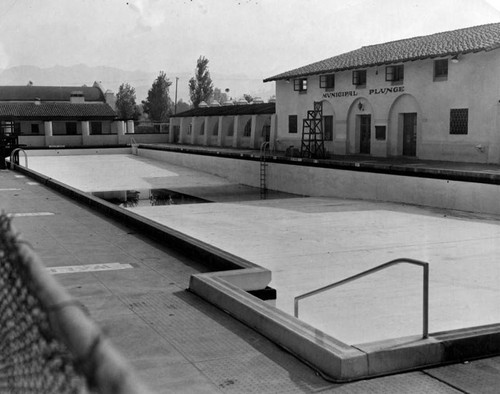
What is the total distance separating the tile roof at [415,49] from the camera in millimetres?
33250

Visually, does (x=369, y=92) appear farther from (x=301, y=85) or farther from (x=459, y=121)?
(x=301, y=85)

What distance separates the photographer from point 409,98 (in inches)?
1454

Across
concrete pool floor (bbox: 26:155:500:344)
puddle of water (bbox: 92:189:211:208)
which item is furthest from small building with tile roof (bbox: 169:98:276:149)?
concrete pool floor (bbox: 26:155:500:344)

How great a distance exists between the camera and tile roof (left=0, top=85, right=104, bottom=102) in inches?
3536

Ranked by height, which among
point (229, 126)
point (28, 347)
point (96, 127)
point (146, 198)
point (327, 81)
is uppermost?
point (327, 81)

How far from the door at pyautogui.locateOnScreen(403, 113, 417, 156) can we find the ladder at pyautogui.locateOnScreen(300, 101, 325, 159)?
15.3 ft

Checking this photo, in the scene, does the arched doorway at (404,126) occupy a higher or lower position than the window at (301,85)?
lower

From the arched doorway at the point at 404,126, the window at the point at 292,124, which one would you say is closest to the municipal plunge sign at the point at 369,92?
the arched doorway at the point at 404,126

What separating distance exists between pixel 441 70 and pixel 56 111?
45074 millimetres

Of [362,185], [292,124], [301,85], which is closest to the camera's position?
[362,185]

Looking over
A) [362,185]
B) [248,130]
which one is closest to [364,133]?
[362,185]

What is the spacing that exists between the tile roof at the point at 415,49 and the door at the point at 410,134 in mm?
3086

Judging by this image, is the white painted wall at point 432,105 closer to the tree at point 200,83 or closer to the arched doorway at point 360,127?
the arched doorway at point 360,127

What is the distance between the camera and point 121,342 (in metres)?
7.07
